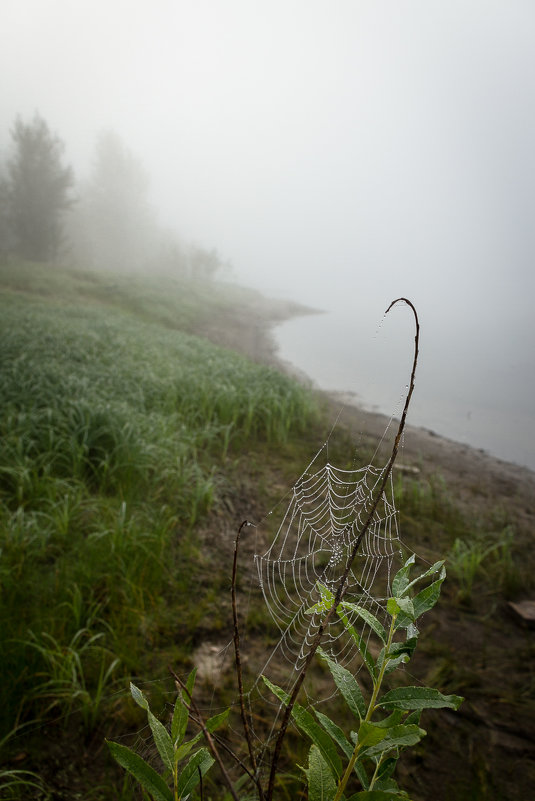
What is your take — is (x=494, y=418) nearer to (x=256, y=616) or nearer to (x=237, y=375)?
(x=237, y=375)

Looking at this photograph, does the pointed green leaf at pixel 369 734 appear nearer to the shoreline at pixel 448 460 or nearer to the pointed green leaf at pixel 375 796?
the pointed green leaf at pixel 375 796

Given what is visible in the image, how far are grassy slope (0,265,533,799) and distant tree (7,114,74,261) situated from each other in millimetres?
17125

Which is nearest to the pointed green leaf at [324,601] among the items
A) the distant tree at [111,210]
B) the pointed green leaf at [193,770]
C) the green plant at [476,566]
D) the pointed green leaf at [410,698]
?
the pointed green leaf at [410,698]

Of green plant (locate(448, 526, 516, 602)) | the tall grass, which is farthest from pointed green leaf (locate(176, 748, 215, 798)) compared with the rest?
green plant (locate(448, 526, 516, 602))

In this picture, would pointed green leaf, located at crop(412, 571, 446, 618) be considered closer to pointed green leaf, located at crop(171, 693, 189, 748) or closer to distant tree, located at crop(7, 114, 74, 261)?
pointed green leaf, located at crop(171, 693, 189, 748)

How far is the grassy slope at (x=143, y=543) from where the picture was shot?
207cm

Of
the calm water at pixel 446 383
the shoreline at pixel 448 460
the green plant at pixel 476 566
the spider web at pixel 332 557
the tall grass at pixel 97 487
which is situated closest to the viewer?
the spider web at pixel 332 557

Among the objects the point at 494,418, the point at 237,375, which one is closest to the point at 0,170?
the point at 237,375

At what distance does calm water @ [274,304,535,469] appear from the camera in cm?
991

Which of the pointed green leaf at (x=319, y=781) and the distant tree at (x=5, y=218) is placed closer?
the pointed green leaf at (x=319, y=781)

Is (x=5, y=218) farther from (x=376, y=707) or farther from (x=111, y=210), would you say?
(x=376, y=707)

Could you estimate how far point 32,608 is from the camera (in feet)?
7.93

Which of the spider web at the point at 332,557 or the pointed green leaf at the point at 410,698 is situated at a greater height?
the pointed green leaf at the point at 410,698

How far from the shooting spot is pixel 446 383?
14.0 meters
